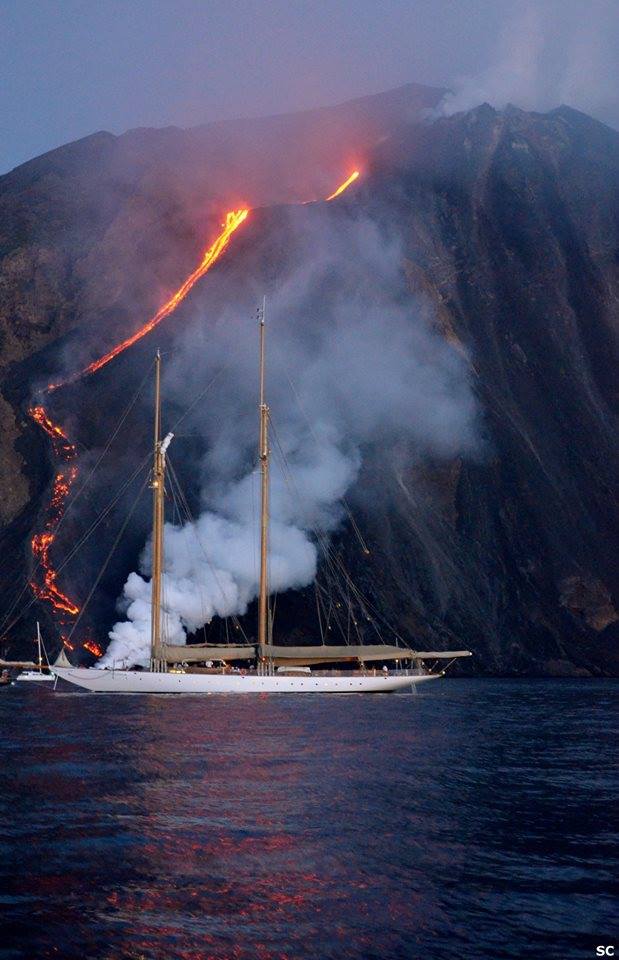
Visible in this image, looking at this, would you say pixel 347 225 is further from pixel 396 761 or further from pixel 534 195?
pixel 396 761

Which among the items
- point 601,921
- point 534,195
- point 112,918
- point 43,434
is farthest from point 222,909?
point 534,195

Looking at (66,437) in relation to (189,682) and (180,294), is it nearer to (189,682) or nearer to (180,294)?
(180,294)

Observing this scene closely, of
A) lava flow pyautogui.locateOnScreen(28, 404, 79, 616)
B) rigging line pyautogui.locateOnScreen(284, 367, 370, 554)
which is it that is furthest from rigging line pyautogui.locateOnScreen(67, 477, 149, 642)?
rigging line pyautogui.locateOnScreen(284, 367, 370, 554)

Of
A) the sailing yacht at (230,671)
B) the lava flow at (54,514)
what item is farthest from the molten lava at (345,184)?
the sailing yacht at (230,671)

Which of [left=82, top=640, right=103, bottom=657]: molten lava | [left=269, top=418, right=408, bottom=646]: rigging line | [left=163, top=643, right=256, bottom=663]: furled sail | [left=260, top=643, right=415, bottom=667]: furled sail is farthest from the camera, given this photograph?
[left=269, top=418, right=408, bottom=646]: rigging line

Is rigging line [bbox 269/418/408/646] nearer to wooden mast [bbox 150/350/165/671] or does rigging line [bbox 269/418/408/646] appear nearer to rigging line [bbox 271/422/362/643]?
rigging line [bbox 271/422/362/643]

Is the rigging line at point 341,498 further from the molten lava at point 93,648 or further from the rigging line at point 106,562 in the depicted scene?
the molten lava at point 93,648

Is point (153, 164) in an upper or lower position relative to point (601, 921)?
upper
